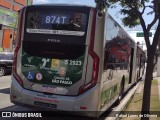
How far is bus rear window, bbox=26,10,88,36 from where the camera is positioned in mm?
8281

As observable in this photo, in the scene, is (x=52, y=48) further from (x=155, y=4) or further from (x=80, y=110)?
(x=155, y=4)

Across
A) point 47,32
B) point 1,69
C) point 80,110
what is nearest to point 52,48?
point 47,32

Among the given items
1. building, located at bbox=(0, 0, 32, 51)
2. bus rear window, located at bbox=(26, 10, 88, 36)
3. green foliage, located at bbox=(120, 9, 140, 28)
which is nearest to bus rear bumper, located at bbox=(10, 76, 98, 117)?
bus rear window, located at bbox=(26, 10, 88, 36)

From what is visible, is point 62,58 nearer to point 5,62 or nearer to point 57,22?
point 57,22

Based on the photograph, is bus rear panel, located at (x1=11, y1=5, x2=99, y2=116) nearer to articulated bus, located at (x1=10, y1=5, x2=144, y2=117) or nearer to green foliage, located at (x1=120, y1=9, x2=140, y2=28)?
articulated bus, located at (x1=10, y1=5, x2=144, y2=117)

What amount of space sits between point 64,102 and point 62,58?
1.08 m

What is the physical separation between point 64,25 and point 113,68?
247cm

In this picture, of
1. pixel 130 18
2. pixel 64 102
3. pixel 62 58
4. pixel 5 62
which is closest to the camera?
pixel 64 102

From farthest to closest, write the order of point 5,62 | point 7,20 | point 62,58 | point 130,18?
point 7,20, point 5,62, point 130,18, point 62,58

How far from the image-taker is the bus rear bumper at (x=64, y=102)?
26.3 feet

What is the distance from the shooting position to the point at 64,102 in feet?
26.4

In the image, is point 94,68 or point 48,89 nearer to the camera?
point 94,68

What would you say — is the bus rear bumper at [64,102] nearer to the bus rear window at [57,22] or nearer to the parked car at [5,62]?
the bus rear window at [57,22]

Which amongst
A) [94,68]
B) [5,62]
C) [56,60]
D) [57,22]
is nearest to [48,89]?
[56,60]
